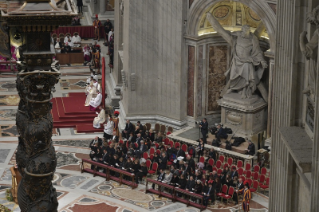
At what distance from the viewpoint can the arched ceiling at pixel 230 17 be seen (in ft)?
88.2

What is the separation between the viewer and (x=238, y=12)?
27188mm

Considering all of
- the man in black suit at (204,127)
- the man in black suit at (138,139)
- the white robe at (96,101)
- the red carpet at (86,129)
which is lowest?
the red carpet at (86,129)

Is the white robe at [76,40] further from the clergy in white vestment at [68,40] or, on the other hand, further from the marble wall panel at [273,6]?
the marble wall panel at [273,6]

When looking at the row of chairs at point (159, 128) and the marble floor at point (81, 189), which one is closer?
the marble floor at point (81, 189)

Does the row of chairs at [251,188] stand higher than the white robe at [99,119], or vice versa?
the white robe at [99,119]

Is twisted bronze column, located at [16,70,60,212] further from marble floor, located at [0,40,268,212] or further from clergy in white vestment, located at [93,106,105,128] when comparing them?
clergy in white vestment, located at [93,106,105,128]

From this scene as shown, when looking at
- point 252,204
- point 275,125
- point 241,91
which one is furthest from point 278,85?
point 241,91

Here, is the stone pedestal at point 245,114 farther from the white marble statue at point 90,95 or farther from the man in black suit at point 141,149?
the white marble statue at point 90,95

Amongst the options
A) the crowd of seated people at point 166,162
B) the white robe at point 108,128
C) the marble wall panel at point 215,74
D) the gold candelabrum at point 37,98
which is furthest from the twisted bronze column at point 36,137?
the marble wall panel at point 215,74

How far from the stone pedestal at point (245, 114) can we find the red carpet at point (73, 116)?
5158 millimetres

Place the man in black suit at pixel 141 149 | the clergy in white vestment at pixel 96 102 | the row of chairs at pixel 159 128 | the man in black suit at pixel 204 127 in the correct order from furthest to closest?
the clergy in white vestment at pixel 96 102 → the row of chairs at pixel 159 128 → the man in black suit at pixel 204 127 → the man in black suit at pixel 141 149

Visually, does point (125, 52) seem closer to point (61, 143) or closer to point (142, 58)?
point (142, 58)

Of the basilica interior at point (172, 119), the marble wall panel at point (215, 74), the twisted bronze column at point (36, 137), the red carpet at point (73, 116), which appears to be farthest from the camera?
the red carpet at point (73, 116)

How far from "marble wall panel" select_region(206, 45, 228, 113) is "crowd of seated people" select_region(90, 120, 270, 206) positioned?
2434 millimetres
